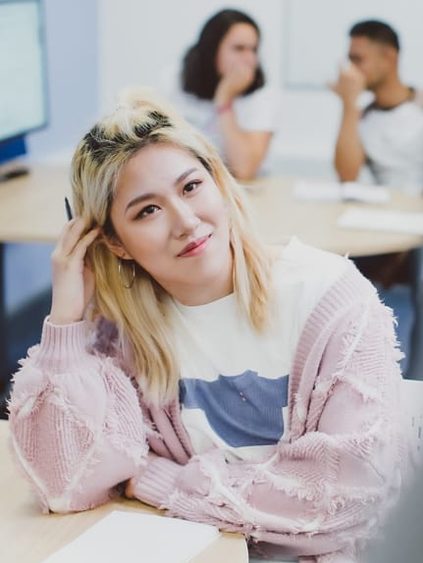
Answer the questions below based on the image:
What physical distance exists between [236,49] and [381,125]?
0.51 meters

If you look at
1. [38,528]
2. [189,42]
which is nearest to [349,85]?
[189,42]

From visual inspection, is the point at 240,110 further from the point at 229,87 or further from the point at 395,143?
the point at 395,143

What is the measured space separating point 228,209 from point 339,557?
0.44m

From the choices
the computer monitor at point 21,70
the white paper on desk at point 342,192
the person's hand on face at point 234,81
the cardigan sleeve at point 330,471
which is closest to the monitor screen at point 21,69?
the computer monitor at point 21,70

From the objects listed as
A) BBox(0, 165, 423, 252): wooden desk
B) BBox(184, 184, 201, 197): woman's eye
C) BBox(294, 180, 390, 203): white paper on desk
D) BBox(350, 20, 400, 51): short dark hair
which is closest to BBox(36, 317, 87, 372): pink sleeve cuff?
BBox(184, 184, 201, 197): woman's eye

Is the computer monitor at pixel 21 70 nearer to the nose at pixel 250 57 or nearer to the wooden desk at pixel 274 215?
the wooden desk at pixel 274 215

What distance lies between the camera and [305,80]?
3760mm

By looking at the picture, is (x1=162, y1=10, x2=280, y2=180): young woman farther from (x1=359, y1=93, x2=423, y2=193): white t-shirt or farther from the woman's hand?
the woman's hand

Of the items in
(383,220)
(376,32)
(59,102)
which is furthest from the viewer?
(59,102)

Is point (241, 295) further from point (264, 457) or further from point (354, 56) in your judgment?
point (354, 56)

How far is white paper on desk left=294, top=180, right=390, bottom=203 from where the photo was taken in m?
2.61

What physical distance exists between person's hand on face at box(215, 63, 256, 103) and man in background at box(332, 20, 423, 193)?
0.27 m

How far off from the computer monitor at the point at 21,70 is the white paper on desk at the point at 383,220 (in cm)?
98

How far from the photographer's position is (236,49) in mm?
2951
